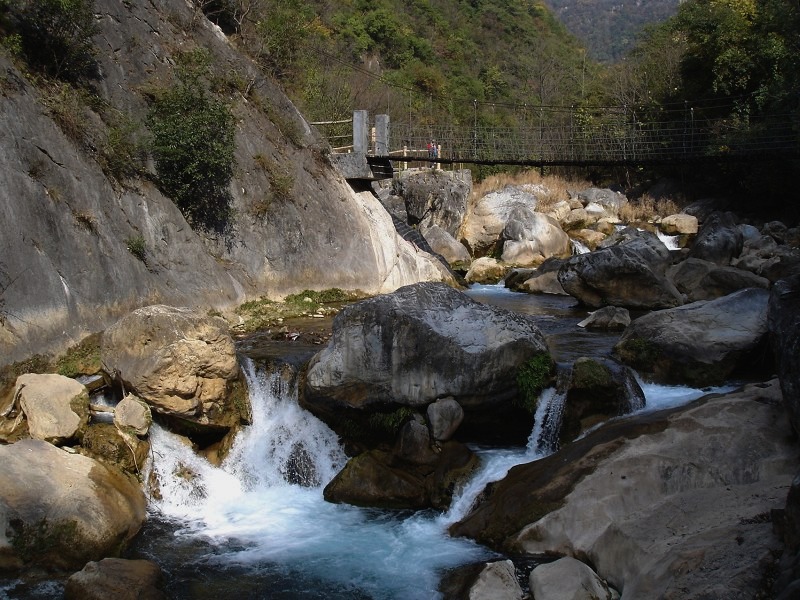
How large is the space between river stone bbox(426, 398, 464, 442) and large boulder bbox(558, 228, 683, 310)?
7.29 metres

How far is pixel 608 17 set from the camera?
157125 millimetres

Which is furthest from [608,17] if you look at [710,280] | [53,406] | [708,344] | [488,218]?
[53,406]

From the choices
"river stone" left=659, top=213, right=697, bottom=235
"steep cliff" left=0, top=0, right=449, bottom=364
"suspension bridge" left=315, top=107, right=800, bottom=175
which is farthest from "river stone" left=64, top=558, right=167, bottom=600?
"river stone" left=659, top=213, right=697, bottom=235

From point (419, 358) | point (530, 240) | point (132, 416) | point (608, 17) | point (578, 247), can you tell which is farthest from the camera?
point (608, 17)

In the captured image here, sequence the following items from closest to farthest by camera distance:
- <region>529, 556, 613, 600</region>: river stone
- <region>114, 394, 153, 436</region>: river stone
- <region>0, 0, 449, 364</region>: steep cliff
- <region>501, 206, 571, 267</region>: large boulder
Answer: <region>529, 556, 613, 600</region>: river stone
<region>114, 394, 153, 436</region>: river stone
<region>0, 0, 449, 364</region>: steep cliff
<region>501, 206, 571, 267</region>: large boulder

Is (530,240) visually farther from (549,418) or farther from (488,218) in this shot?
(549,418)

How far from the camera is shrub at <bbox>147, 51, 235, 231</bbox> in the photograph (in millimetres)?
14297

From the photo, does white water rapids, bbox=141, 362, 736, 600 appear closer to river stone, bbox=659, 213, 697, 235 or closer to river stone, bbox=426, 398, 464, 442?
river stone, bbox=426, 398, 464, 442

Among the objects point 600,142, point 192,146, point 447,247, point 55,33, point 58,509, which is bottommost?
point 58,509

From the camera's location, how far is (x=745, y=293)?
10625mm

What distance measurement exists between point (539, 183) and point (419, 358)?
23.8m

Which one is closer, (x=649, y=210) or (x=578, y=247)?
(x=578, y=247)

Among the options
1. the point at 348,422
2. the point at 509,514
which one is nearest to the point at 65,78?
the point at 348,422

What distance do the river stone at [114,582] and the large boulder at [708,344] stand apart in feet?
22.2
